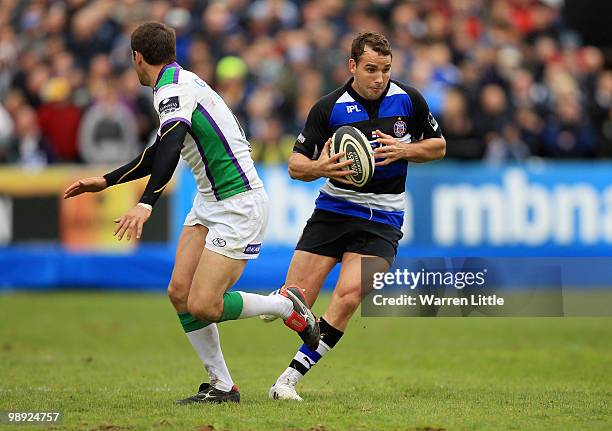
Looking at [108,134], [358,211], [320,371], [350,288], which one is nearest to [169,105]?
[358,211]

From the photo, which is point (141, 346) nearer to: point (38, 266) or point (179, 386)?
point (179, 386)

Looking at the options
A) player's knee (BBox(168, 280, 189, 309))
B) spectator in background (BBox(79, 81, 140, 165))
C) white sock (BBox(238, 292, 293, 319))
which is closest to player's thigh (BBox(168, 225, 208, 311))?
player's knee (BBox(168, 280, 189, 309))

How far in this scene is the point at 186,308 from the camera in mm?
8508

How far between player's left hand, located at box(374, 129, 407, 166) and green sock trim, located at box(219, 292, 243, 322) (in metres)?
1.50

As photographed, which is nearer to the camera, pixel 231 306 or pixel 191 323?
pixel 231 306

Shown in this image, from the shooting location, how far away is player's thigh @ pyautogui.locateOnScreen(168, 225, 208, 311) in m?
8.42

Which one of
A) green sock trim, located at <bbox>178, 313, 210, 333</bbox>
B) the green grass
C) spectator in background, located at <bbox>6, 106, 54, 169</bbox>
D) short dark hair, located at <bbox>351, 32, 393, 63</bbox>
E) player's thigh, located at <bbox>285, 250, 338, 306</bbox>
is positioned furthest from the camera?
spectator in background, located at <bbox>6, 106, 54, 169</bbox>

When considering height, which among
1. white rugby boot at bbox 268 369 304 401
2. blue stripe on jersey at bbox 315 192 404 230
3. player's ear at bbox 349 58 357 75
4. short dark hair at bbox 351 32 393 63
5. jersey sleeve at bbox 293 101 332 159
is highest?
short dark hair at bbox 351 32 393 63

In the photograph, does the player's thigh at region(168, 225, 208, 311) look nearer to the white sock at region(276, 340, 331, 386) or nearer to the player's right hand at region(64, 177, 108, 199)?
the player's right hand at region(64, 177, 108, 199)

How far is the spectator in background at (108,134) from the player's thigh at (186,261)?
10.5 metres

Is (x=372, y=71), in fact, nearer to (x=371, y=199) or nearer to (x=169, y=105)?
(x=371, y=199)

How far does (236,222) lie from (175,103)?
98 cm

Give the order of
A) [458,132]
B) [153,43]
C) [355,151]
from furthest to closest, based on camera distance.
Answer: [458,132]
[355,151]
[153,43]

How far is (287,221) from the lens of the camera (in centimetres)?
1775
